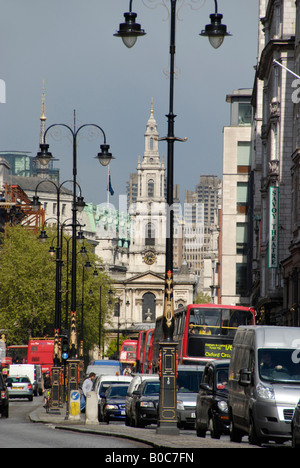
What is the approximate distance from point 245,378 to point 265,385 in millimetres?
612

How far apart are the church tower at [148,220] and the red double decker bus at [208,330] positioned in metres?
142

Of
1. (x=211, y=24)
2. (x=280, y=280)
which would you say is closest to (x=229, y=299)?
(x=280, y=280)

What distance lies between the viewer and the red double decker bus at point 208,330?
3847 centimetres

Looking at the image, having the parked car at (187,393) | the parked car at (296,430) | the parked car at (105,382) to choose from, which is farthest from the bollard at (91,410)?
the parked car at (296,430)

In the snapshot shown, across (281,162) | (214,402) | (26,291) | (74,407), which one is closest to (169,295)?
(214,402)

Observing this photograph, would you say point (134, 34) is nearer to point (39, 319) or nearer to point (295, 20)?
point (295, 20)

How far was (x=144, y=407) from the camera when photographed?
30.3 m

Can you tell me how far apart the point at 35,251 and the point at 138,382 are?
69.6 metres

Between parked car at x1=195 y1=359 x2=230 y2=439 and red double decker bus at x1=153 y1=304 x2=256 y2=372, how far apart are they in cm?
1201

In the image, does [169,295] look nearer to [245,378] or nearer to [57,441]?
[245,378]

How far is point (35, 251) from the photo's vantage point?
10219cm

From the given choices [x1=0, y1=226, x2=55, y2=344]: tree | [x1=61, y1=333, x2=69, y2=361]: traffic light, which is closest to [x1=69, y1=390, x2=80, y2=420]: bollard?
[x1=61, y1=333, x2=69, y2=361]: traffic light

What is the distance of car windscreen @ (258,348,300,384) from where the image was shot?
68.1 ft

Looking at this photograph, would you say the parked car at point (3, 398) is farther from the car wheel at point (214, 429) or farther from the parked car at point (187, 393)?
the car wheel at point (214, 429)
